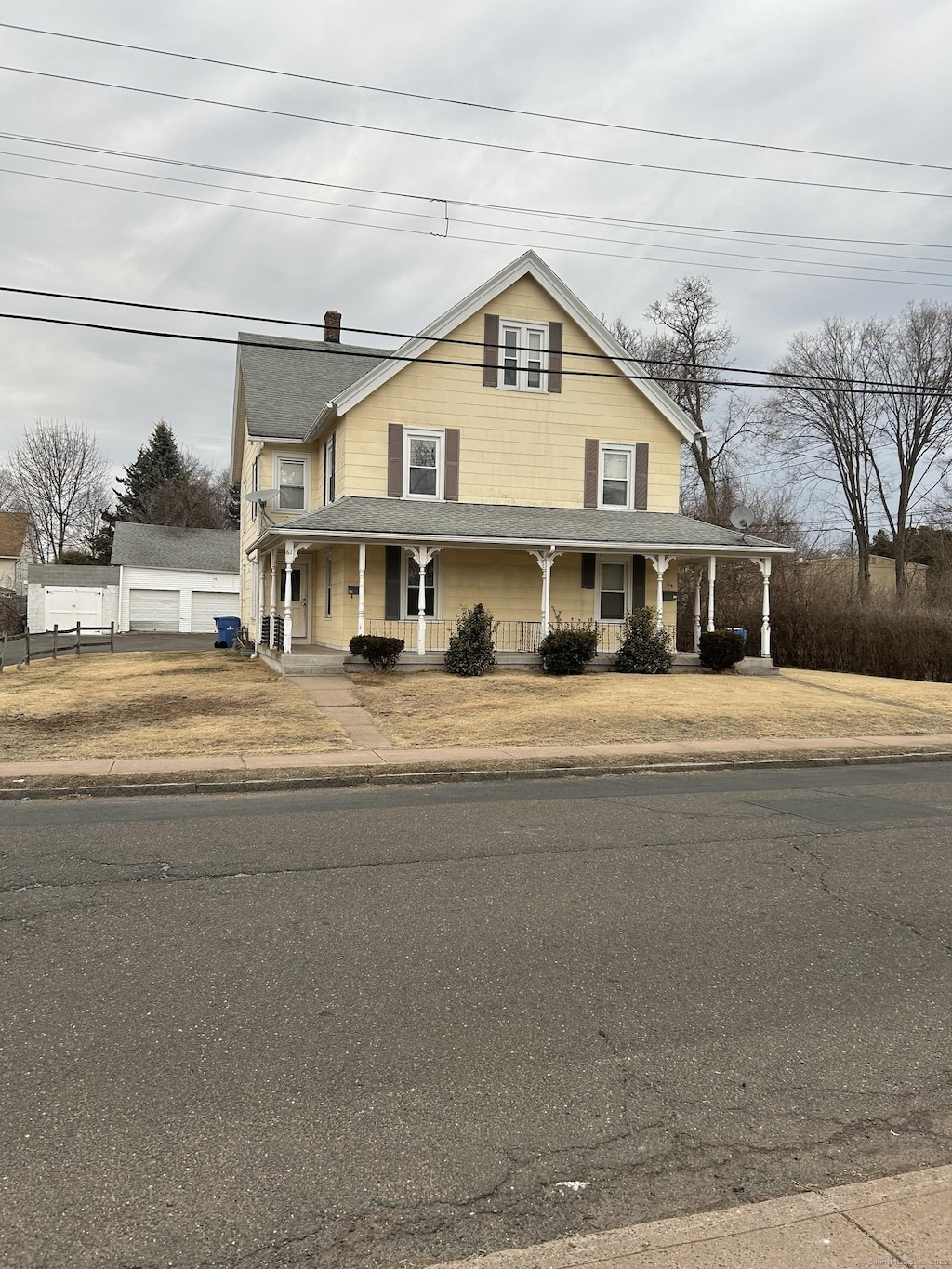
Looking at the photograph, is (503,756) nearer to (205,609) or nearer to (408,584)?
(408,584)

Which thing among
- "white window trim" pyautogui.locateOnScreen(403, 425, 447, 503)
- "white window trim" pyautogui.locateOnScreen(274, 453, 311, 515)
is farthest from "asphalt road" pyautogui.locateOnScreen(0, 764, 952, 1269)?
"white window trim" pyautogui.locateOnScreen(274, 453, 311, 515)

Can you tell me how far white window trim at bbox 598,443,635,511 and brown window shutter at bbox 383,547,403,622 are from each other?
6.14m

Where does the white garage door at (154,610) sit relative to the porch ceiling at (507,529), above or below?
below

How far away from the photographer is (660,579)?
23531 millimetres

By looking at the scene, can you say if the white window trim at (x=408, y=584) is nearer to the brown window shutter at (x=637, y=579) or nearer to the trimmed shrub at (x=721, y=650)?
the brown window shutter at (x=637, y=579)

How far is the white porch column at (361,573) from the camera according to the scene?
20609 millimetres

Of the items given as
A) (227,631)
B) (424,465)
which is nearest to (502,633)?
(424,465)

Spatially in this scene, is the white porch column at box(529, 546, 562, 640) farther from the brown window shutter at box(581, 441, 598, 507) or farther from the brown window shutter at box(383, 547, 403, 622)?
the brown window shutter at box(383, 547, 403, 622)

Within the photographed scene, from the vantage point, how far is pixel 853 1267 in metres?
2.65

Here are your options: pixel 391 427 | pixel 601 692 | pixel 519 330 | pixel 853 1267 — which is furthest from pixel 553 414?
pixel 853 1267

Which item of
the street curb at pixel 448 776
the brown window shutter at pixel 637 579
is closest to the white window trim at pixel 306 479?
the brown window shutter at pixel 637 579

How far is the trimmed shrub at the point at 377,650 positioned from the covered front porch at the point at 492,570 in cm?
95

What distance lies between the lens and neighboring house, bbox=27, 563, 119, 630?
42375 millimetres

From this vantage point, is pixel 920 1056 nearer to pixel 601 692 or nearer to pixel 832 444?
pixel 601 692
